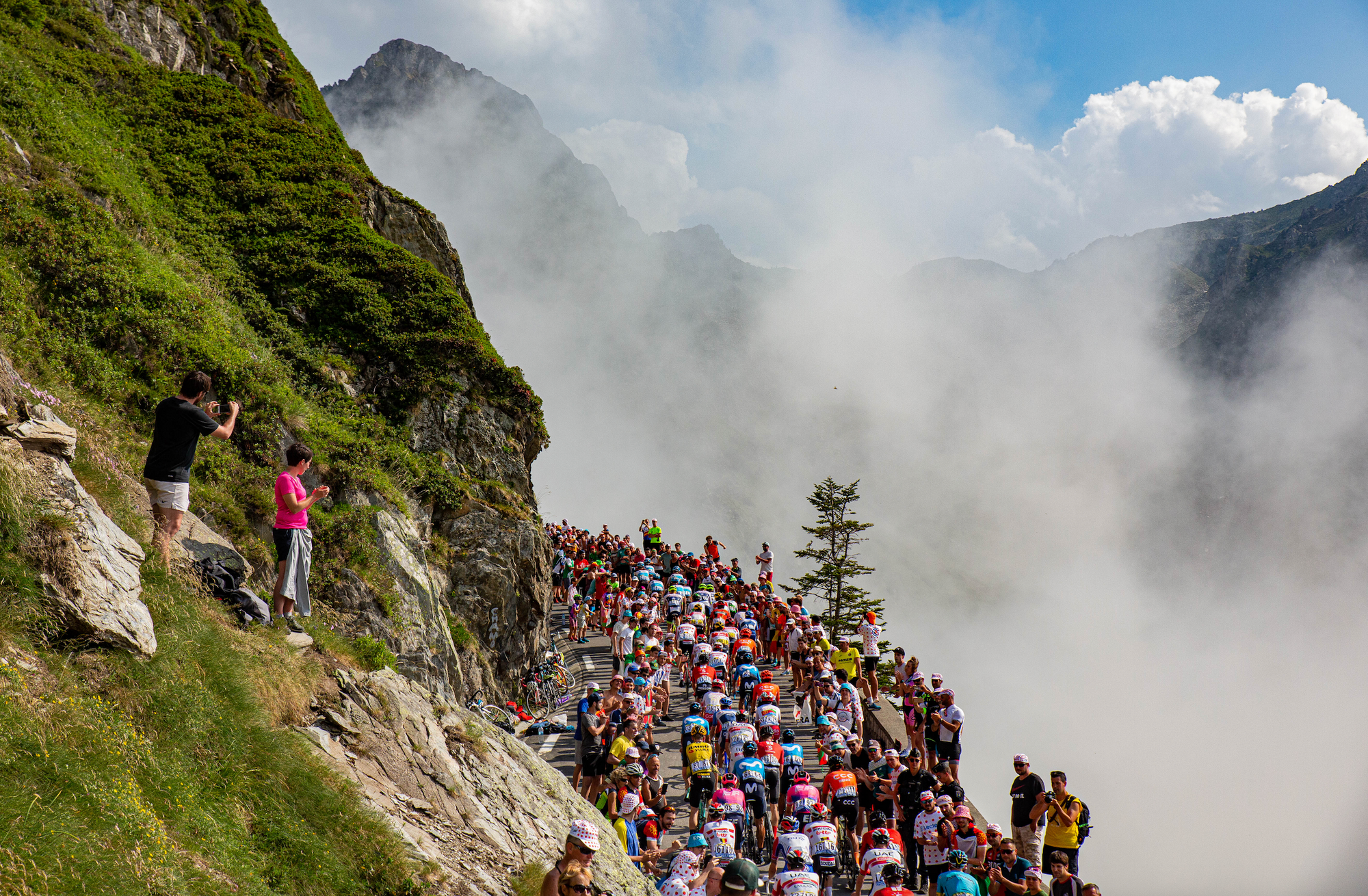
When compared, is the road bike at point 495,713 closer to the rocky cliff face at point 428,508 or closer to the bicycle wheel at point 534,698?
the rocky cliff face at point 428,508

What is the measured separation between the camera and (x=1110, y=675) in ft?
474

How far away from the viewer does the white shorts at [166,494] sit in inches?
294

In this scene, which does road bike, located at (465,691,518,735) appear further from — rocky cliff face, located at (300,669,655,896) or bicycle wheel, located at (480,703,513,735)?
rocky cliff face, located at (300,669,655,896)

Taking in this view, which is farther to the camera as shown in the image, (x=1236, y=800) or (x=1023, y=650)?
(x=1023, y=650)

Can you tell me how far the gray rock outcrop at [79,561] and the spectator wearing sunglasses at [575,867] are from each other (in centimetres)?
386

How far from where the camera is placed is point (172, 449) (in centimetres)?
749

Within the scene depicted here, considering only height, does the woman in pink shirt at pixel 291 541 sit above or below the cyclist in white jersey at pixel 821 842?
above

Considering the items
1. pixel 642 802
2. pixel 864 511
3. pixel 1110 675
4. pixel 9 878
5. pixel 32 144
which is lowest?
pixel 9 878

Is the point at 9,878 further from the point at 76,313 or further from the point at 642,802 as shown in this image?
the point at 76,313

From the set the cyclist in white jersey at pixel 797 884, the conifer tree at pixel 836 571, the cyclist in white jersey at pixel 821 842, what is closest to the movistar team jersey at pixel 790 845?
the cyclist in white jersey at pixel 821 842

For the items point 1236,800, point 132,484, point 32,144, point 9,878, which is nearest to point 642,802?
point 132,484

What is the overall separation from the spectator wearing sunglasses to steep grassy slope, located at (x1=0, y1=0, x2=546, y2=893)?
1.43m

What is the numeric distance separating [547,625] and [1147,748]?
128m

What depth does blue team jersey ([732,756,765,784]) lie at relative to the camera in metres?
12.0
